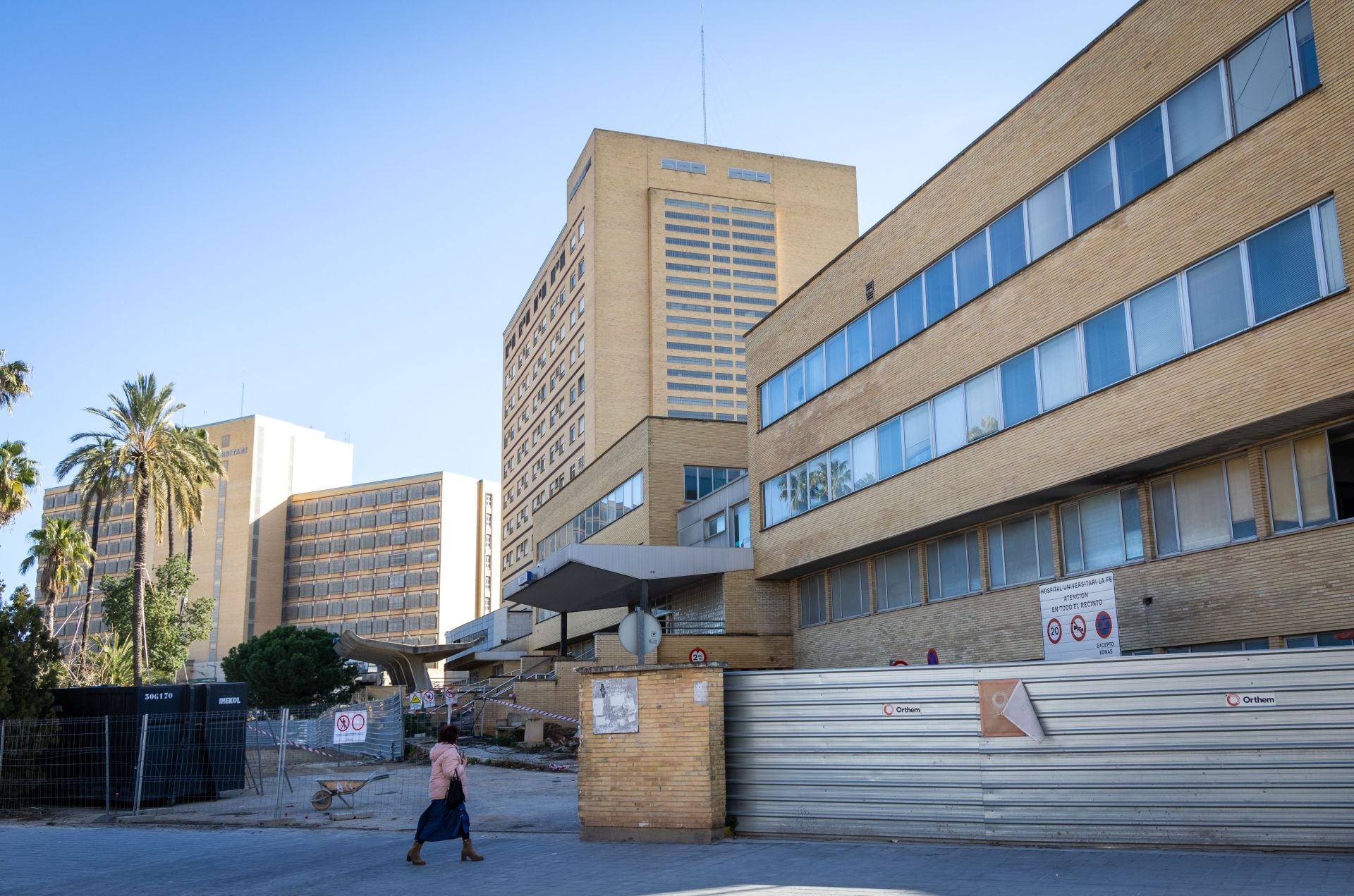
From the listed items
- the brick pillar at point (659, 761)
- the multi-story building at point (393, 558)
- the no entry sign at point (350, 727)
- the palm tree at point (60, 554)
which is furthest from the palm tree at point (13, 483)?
the multi-story building at point (393, 558)

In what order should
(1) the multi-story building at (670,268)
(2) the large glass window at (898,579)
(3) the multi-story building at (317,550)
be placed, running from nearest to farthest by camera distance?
(2) the large glass window at (898,579) → (1) the multi-story building at (670,268) → (3) the multi-story building at (317,550)

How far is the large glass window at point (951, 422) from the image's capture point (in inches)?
931

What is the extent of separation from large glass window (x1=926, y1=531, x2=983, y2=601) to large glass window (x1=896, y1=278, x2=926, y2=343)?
15.3 ft

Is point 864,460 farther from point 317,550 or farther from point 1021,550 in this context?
point 317,550

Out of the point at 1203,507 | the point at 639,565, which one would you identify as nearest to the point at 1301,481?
the point at 1203,507

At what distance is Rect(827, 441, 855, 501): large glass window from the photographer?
28.0m

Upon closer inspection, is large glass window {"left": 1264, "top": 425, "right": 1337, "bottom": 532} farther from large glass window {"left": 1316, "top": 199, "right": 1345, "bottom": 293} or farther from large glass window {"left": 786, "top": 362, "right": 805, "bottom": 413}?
large glass window {"left": 786, "top": 362, "right": 805, "bottom": 413}

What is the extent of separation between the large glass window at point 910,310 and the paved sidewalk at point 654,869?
49.7 ft

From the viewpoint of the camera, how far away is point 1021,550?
2277cm

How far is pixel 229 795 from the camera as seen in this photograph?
2164 centimetres

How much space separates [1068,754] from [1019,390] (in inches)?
456

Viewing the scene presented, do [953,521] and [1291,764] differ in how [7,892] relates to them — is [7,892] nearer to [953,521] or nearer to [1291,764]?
[1291,764]

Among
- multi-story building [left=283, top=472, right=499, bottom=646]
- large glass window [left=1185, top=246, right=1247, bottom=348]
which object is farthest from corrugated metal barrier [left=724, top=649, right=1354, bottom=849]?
multi-story building [left=283, top=472, right=499, bottom=646]

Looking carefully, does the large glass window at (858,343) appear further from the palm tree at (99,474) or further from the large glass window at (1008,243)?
the palm tree at (99,474)
